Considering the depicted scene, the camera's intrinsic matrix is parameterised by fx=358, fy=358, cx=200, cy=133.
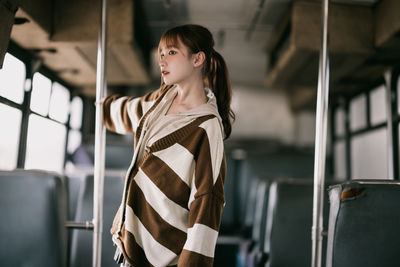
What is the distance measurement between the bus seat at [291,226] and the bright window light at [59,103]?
91.4 inches

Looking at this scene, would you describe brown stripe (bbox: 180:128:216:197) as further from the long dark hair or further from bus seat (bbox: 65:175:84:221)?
bus seat (bbox: 65:175:84:221)

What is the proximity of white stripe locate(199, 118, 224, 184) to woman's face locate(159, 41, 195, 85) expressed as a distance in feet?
0.54

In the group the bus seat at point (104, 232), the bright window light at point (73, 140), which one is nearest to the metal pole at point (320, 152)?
the bus seat at point (104, 232)

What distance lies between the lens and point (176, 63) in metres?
1.04

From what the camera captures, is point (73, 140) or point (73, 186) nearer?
point (73, 186)

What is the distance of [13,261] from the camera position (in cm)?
135

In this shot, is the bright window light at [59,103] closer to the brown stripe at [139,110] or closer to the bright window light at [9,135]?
the bright window light at [9,135]

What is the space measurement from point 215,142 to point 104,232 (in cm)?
125

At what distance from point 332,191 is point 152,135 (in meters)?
0.70

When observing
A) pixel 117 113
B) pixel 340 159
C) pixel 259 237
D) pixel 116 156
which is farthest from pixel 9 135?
pixel 340 159

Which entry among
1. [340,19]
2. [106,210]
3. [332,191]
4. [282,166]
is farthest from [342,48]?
[106,210]

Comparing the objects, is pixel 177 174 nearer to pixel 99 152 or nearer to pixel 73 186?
pixel 99 152

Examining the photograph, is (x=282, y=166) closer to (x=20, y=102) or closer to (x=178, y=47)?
(x=20, y=102)

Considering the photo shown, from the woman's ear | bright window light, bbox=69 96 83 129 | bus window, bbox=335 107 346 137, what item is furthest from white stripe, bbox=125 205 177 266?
bus window, bbox=335 107 346 137
